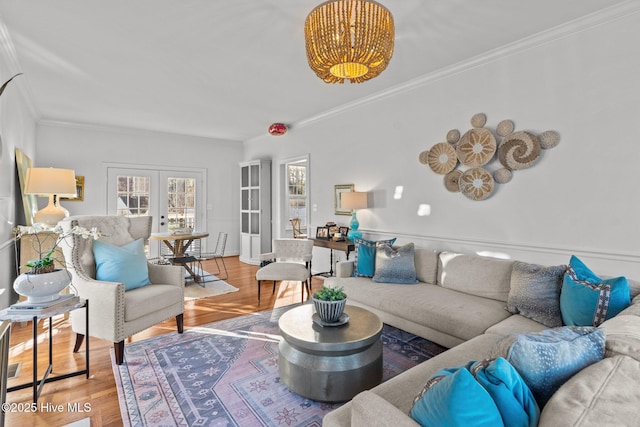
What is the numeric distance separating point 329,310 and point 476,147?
2313 millimetres

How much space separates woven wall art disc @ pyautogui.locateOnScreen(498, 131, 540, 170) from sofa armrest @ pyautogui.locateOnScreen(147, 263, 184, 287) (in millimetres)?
3265

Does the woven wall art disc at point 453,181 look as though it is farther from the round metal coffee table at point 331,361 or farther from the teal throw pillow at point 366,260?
the round metal coffee table at point 331,361

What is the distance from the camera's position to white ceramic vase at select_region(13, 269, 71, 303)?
2104mm

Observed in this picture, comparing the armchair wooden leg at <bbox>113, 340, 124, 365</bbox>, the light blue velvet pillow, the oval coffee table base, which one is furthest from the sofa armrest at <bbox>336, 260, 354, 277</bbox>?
the armchair wooden leg at <bbox>113, 340, 124, 365</bbox>

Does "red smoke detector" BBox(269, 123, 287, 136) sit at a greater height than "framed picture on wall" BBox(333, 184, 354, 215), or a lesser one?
greater

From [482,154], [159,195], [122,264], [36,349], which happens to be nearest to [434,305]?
[482,154]

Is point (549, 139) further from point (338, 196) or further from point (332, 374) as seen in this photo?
point (338, 196)

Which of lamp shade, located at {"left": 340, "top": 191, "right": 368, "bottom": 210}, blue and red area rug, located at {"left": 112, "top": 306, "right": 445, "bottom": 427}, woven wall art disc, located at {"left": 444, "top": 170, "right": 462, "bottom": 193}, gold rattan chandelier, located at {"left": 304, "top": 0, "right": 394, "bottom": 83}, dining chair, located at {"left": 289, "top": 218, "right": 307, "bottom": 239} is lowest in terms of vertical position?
blue and red area rug, located at {"left": 112, "top": 306, "right": 445, "bottom": 427}

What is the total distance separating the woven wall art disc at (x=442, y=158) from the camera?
362cm

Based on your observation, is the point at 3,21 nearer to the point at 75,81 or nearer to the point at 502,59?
the point at 75,81

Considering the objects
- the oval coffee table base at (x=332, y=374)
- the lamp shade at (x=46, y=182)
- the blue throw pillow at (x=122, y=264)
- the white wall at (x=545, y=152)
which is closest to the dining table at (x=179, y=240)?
the lamp shade at (x=46, y=182)

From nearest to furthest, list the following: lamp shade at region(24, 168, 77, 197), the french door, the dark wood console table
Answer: lamp shade at region(24, 168, 77, 197), the dark wood console table, the french door

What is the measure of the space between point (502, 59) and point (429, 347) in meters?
2.79

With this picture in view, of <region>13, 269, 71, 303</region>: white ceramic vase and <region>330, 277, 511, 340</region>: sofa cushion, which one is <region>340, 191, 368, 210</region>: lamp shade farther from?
<region>13, 269, 71, 303</region>: white ceramic vase
